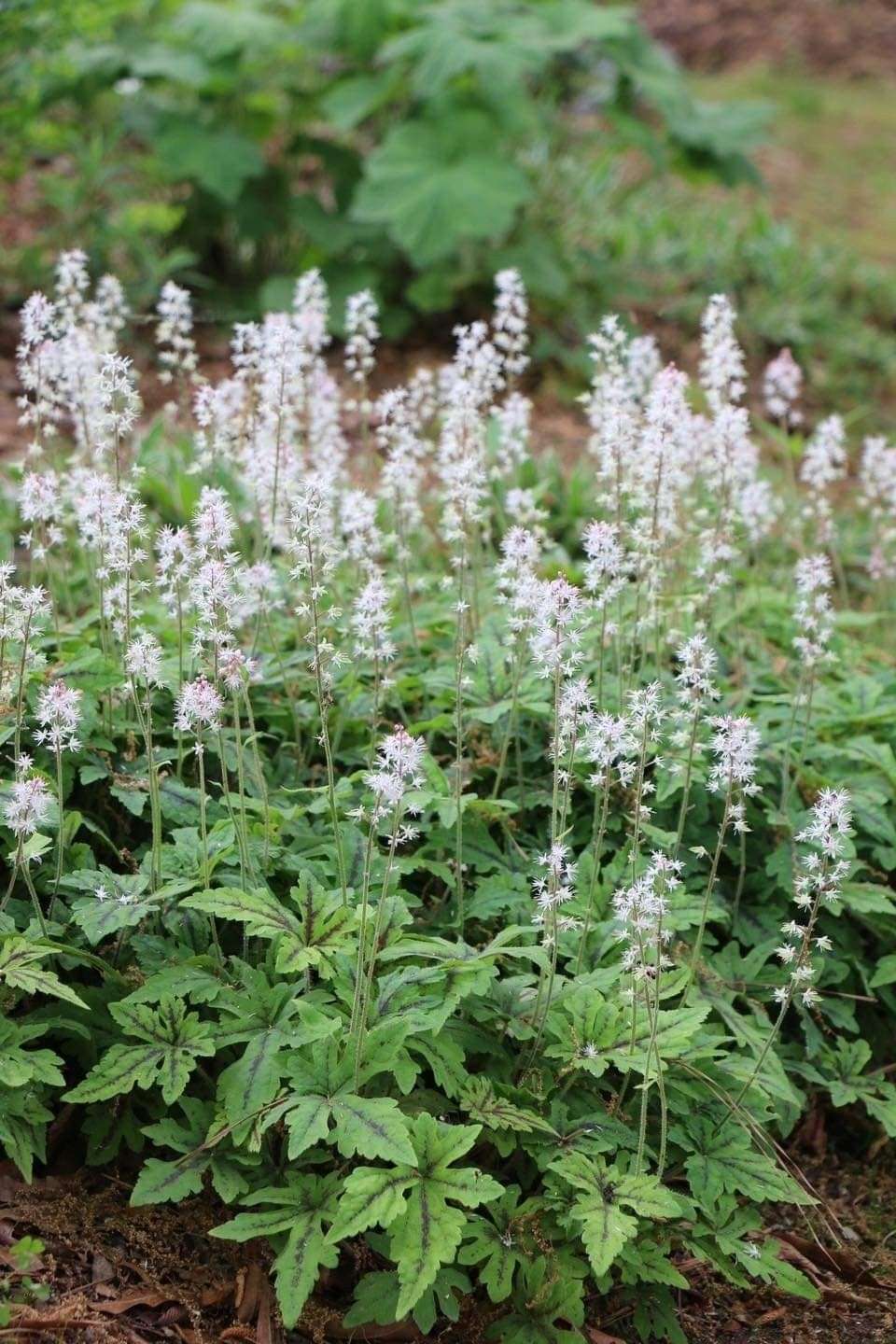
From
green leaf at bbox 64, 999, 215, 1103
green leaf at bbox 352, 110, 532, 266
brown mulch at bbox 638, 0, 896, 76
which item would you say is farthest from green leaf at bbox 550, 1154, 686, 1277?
brown mulch at bbox 638, 0, 896, 76

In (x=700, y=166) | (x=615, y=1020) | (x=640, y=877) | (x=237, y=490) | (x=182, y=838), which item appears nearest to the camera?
(x=615, y=1020)

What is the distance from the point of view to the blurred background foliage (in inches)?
311

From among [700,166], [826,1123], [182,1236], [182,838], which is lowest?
[826,1123]

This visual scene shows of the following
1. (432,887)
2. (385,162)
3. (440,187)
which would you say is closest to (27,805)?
(432,887)

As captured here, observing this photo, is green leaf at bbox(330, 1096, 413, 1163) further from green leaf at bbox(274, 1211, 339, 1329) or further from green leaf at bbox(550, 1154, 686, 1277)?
green leaf at bbox(550, 1154, 686, 1277)

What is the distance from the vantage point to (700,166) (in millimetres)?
9164

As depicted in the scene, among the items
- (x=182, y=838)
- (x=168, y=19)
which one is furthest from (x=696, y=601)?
(x=168, y=19)

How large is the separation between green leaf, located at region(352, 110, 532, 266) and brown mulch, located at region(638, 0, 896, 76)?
973 centimetres

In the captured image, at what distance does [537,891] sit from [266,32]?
6.45 m

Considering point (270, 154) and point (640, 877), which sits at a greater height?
point (270, 154)

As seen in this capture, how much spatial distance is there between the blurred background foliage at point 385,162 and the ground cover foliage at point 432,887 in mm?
3697

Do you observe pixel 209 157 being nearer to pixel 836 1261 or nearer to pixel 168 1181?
pixel 168 1181

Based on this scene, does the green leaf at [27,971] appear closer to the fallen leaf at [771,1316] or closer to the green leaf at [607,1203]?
the green leaf at [607,1203]

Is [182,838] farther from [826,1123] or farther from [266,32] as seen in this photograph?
[266,32]
